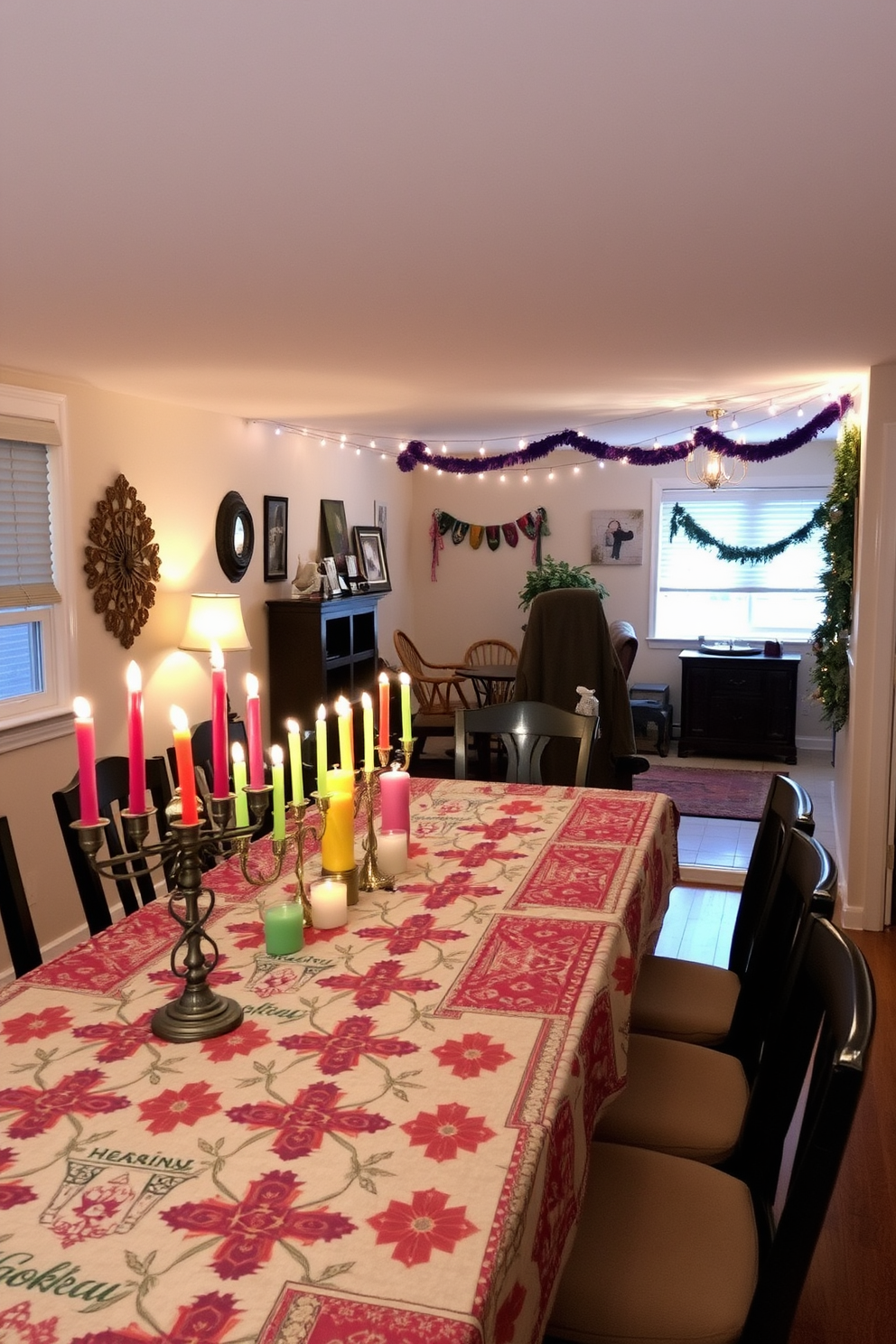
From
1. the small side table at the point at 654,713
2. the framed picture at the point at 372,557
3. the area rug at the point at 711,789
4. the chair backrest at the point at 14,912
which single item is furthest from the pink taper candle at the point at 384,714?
the small side table at the point at 654,713

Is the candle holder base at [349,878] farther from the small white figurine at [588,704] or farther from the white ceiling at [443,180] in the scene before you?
the small white figurine at [588,704]

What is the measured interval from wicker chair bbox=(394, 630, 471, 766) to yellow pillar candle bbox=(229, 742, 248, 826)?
16.3ft

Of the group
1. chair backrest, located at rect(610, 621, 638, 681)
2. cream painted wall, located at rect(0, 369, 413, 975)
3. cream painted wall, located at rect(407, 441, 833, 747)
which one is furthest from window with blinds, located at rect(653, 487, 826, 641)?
cream painted wall, located at rect(0, 369, 413, 975)

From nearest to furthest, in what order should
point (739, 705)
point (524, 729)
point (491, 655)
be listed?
point (524, 729), point (739, 705), point (491, 655)

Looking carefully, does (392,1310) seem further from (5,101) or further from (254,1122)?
(5,101)

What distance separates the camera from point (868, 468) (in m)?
4.30

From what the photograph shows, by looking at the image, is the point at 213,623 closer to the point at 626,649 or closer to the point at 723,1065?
the point at 626,649

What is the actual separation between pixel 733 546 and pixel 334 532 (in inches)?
129

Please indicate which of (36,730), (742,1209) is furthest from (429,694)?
(742,1209)

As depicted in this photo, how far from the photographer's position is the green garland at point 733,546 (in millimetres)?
8078

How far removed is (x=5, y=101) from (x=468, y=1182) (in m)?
1.56

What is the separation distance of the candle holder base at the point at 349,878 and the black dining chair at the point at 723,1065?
64 centimetres

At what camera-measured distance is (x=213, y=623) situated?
15.5ft

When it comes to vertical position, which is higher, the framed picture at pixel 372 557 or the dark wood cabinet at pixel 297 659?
the framed picture at pixel 372 557
